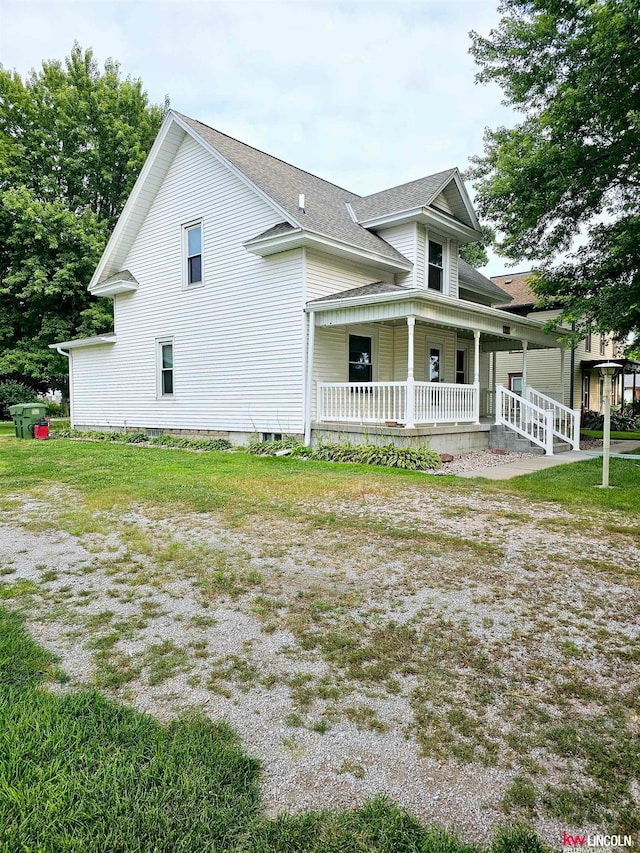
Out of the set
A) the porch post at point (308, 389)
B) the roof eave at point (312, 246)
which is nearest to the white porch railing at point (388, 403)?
the porch post at point (308, 389)

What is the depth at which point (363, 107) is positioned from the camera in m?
21.2

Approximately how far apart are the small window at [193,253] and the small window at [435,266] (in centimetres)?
675

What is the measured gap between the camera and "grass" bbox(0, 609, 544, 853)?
1.59 metres

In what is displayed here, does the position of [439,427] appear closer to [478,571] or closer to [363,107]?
[478,571]

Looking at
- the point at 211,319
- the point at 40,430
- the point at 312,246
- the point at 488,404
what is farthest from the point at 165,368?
the point at 488,404

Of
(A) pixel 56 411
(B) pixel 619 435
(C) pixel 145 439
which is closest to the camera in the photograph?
(C) pixel 145 439

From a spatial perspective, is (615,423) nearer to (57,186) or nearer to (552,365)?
(552,365)

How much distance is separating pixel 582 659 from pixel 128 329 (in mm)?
17069

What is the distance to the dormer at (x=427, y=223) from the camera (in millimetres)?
14055

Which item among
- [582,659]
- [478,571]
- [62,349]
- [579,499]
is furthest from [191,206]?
[582,659]

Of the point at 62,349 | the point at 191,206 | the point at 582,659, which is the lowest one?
the point at 582,659

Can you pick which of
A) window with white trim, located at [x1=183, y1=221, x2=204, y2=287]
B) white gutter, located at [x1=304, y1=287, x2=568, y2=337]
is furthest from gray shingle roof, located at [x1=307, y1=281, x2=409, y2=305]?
window with white trim, located at [x1=183, y1=221, x2=204, y2=287]

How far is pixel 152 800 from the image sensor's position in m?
1.72

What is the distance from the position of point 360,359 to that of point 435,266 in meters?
3.93
